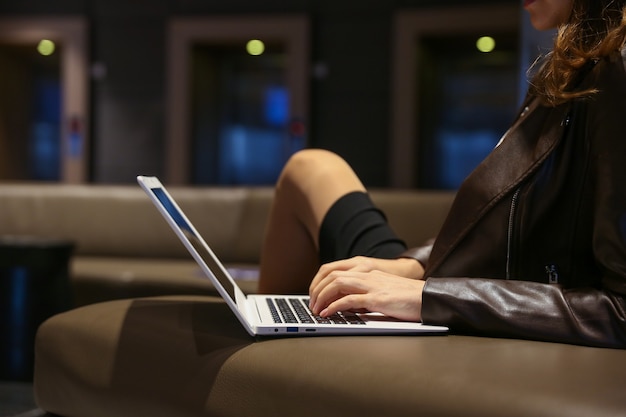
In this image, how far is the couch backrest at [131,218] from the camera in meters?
4.02

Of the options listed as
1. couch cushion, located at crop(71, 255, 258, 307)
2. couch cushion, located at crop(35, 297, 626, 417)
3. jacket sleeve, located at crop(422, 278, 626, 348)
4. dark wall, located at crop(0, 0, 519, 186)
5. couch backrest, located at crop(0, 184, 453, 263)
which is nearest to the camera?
couch cushion, located at crop(35, 297, 626, 417)

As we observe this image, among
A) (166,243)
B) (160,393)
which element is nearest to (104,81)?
(166,243)

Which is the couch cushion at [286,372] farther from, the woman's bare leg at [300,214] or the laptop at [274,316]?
the woman's bare leg at [300,214]

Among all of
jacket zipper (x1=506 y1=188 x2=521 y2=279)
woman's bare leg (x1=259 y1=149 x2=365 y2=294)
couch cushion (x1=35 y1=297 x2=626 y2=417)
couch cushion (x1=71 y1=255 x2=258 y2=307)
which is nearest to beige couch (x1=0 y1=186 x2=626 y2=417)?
couch cushion (x1=35 y1=297 x2=626 y2=417)

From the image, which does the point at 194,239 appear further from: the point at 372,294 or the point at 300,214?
the point at 300,214

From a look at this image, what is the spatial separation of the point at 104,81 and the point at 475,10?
3453 millimetres

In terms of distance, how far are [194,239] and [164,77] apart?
6.64 m

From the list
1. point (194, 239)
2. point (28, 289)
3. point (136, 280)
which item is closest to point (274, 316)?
point (194, 239)

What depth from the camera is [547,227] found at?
109 centimetres

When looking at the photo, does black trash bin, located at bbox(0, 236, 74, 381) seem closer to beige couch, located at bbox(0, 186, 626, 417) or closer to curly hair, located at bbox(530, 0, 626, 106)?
beige couch, located at bbox(0, 186, 626, 417)

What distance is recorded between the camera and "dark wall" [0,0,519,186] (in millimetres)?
7055

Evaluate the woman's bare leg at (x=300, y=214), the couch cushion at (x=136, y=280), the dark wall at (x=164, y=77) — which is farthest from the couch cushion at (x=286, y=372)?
the dark wall at (x=164, y=77)

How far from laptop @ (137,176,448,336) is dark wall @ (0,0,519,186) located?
19.1 ft

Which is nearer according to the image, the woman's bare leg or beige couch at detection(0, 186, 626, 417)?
beige couch at detection(0, 186, 626, 417)
